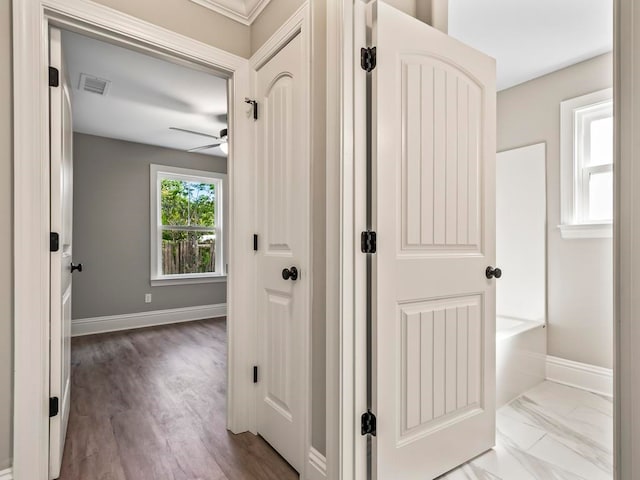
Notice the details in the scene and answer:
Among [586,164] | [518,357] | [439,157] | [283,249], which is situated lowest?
[518,357]

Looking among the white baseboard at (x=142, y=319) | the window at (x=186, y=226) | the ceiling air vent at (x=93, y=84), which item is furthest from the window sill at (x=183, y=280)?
the ceiling air vent at (x=93, y=84)

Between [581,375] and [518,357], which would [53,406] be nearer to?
[518,357]

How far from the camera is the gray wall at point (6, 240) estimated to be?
4.55 feet

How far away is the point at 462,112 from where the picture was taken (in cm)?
168

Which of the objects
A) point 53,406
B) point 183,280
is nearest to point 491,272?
point 53,406

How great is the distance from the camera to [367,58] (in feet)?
4.69

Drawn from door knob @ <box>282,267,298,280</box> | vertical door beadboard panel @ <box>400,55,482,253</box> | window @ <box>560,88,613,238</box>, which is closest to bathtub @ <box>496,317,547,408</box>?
window @ <box>560,88,613,238</box>

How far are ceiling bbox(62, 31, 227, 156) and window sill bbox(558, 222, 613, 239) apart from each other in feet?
9.75

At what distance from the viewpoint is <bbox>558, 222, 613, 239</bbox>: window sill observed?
254 cm

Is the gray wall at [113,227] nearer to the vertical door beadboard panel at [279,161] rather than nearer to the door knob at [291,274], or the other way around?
the vertical door beadboard panel at [279,161]

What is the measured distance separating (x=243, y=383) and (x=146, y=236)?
3.55 metres

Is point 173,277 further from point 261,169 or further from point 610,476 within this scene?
point 610,476

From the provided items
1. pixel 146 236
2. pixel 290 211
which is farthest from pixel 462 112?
Answer: pixel 146 236

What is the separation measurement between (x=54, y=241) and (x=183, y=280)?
366cm
